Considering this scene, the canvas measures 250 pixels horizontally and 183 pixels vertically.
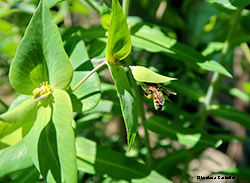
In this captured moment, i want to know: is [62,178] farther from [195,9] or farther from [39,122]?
[195,9]

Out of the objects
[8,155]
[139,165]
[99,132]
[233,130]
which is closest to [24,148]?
[8,155]

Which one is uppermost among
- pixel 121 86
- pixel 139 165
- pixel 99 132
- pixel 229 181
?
pixel 121 86

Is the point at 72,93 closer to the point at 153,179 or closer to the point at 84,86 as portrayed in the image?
the point at 84,86

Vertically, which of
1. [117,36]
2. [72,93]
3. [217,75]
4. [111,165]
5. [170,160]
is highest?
[117,36]

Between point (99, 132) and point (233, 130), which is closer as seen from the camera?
point (99, 132)

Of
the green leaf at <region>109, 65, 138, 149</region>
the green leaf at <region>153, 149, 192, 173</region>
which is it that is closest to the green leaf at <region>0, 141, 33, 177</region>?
the green leaf at <region>109, 65, 138, 149</region>

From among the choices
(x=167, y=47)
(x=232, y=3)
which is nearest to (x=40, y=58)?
(x=167, y=47)

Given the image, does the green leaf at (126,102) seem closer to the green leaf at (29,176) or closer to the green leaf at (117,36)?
the green leaf at (117,36)

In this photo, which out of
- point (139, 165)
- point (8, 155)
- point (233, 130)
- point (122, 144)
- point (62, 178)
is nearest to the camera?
point (62, 178)
